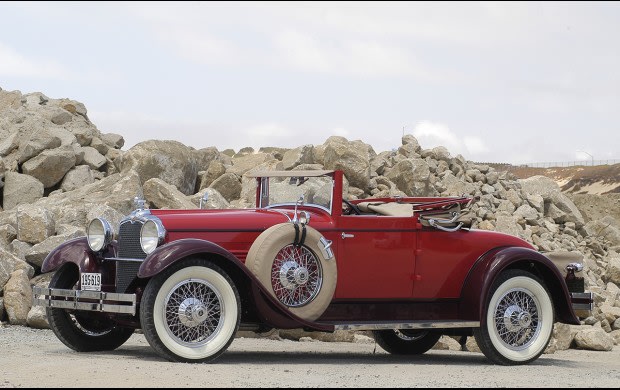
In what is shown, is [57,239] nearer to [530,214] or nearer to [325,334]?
[325,334]

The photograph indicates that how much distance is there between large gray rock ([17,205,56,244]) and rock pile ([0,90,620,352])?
2 cm

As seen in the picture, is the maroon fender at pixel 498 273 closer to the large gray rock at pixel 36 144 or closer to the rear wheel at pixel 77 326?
the rear wheel at pixel 77 326

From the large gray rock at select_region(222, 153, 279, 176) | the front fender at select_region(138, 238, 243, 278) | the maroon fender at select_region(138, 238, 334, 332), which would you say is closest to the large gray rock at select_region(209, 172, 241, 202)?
the large gray rock at select_region(222, 153, 279, 176)

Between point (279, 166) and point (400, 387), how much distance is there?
498 inches

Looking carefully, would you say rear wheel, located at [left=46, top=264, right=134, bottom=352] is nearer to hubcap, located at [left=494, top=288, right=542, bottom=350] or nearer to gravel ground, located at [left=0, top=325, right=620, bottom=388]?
gravel ground, located at [left=0, top=325, right=620, bottom=388]

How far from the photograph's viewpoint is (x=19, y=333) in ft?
46.0

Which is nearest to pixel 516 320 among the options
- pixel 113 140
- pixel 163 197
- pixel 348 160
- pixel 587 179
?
pixel 163 197

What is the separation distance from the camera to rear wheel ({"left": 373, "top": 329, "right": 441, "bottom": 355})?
12.7 meters

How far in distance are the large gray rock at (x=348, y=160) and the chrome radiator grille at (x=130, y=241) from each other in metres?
9.78

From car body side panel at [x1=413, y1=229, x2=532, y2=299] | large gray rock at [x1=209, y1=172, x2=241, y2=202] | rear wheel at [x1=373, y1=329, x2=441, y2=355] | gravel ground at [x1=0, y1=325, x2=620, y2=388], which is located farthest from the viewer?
large gray rock at [x1=209, y1=172, x2=241, y2=202]

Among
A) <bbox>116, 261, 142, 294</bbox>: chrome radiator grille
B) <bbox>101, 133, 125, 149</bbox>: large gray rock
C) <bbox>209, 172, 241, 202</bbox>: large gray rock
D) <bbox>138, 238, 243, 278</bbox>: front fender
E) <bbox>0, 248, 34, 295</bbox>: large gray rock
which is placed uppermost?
<bbox>101, 133, 125, 149</bbox>: large gray rock

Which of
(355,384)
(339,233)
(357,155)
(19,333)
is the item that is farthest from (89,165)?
(355,384)

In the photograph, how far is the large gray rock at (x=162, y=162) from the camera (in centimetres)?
2088

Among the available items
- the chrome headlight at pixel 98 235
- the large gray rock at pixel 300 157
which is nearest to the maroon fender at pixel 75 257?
the chrome headlight at pixel 98 235
